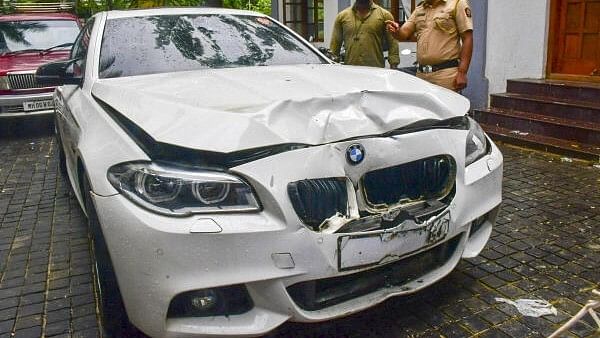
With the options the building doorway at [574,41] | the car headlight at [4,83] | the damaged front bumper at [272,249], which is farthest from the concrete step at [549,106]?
the car headlight at [4,83]

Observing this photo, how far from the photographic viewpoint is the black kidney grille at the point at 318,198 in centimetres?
219

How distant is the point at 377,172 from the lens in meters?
2.40

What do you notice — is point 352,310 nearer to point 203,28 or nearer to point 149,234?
point 149,234

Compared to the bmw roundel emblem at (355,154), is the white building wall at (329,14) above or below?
above

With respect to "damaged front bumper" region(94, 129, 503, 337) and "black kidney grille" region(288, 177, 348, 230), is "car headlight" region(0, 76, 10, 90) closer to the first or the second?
"damaged front bumper" region(94, 129, 503, 337)

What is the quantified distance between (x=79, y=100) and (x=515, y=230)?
10.0ft

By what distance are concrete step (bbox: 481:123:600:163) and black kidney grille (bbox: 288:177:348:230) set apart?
14.1 ft

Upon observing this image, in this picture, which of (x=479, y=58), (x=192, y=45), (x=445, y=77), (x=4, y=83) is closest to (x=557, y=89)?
(x=479, y=58)

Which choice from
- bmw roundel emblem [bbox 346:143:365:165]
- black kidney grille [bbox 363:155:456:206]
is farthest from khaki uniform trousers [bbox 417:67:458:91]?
bmw roundel emblem [bbox 346:143:365:165]

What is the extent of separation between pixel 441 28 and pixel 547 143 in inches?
74.8

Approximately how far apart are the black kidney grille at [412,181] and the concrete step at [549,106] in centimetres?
439

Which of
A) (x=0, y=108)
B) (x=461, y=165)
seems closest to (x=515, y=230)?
(x=461, y=165)

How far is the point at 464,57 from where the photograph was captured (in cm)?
539

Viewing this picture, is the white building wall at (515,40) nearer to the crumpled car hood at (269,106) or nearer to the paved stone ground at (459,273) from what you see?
the paved stone ground at (459,273)
